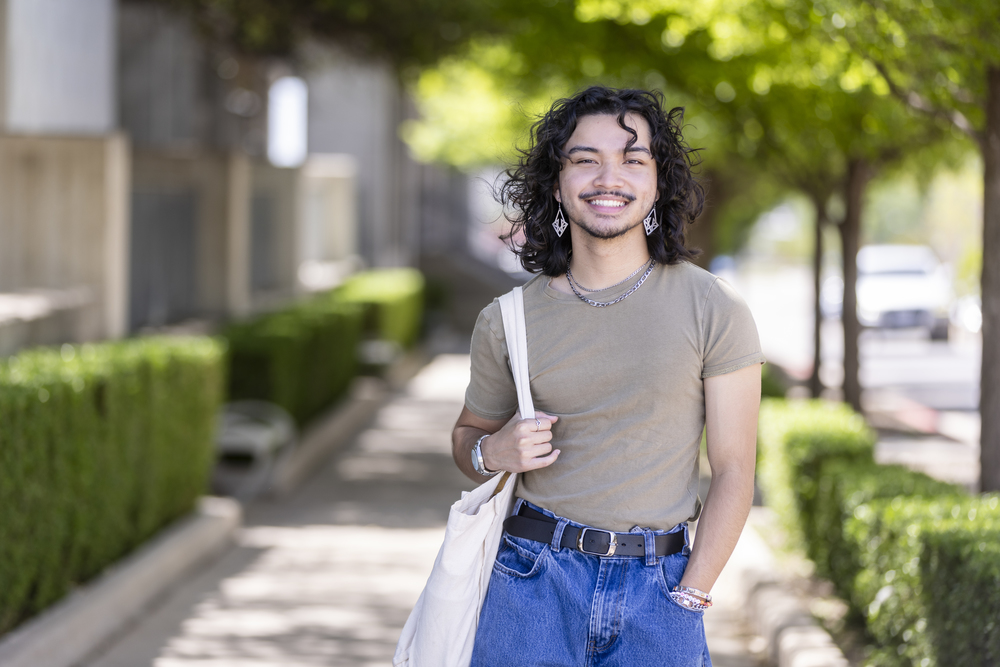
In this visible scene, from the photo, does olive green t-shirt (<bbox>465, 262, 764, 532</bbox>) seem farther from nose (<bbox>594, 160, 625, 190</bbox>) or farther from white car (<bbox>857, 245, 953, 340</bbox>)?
white car (<bbox>857, 245, 953, 340</bbox>)

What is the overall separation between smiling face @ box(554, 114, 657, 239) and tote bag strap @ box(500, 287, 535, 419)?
0.22m

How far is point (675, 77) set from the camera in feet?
30.8

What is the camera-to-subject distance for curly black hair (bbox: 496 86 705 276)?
98.7 inches

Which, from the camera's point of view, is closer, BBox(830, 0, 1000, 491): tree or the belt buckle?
the belt buckle

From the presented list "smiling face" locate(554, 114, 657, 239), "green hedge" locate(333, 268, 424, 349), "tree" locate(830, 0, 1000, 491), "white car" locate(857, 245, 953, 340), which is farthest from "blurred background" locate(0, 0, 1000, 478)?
"white car" locate(857, 245, 953, 340)

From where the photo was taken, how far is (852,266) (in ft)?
33.4

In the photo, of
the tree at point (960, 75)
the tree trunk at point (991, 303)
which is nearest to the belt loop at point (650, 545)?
the tree at point (960, 75)

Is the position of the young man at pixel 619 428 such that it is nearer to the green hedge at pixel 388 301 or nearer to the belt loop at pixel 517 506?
the belt loop at pixel 517 506

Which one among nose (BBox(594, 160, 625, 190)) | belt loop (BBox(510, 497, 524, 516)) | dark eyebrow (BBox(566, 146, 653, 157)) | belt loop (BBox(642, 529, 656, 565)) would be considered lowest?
belt loop (BBox(642, 529, 656, 565))

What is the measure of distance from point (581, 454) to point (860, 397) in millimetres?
8552

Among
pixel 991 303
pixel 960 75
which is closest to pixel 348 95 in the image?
pixel 960 75

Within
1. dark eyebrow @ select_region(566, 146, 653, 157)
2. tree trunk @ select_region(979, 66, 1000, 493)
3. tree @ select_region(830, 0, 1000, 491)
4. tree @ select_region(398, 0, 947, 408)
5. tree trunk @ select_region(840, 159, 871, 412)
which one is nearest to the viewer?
dark eyebrow @ select_region(566, 146, 653, 157)

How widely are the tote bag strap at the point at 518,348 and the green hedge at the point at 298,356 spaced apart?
7.27 metres

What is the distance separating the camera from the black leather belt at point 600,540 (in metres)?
2.41
